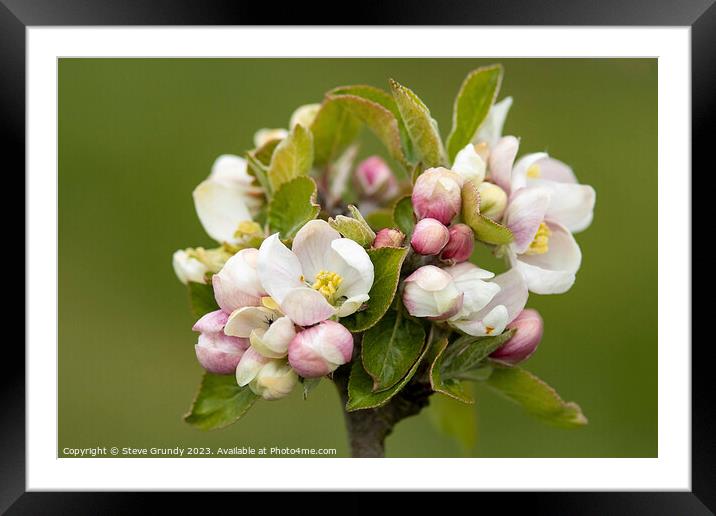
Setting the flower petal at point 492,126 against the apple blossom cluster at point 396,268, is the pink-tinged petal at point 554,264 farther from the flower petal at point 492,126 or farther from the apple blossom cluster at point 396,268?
the flower petal at point 492,126

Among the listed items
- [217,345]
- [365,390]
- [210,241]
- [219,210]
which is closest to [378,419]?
[365,390]

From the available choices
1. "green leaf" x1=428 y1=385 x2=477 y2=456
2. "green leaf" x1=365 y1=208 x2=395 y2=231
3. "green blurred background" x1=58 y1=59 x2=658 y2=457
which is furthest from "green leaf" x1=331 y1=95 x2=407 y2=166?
"green blurred background" x1=58 y1=59 x2=658 y2=457

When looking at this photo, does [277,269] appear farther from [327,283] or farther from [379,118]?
[379,118]

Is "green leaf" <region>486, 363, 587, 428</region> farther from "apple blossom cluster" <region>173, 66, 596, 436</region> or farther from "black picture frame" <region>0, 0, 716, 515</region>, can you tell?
"black picture frame" <region>0, 0, 716, 515</region>

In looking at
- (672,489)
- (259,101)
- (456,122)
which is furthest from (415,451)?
(259,101)

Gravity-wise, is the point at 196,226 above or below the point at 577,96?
below

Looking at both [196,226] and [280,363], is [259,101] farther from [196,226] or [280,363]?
[280,363]
